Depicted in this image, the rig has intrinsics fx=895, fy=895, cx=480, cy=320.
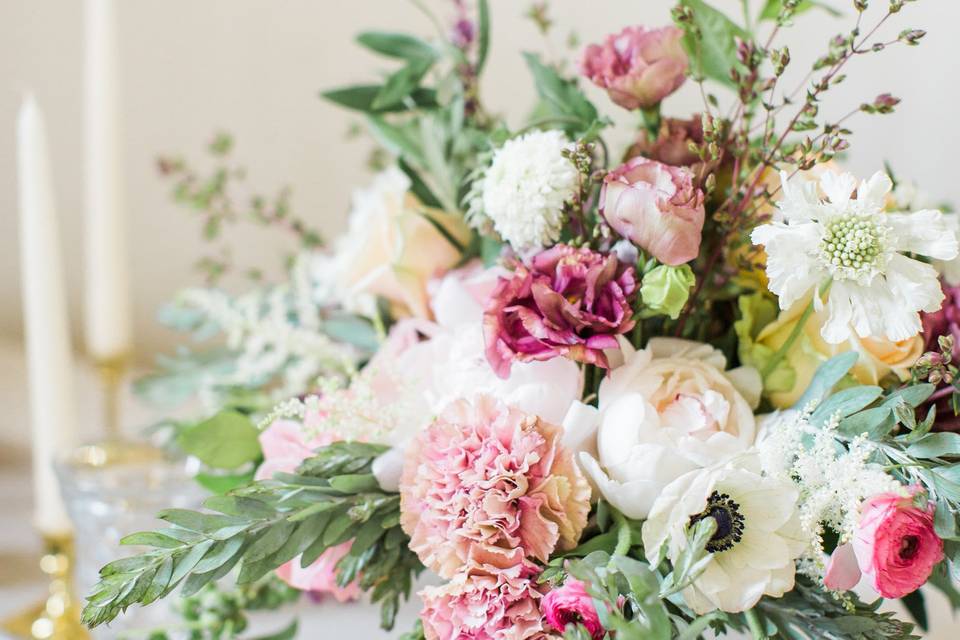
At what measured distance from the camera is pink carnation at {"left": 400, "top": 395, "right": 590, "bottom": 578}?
0.42 meters

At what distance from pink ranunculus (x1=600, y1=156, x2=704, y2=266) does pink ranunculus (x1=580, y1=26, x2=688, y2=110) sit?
0.08 meters

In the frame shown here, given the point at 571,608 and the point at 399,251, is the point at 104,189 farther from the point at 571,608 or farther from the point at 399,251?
the point at 571,608

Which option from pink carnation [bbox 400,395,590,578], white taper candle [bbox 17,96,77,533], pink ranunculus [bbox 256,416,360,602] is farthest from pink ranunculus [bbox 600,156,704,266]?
white taper candle [bbox 17,96,77,533]

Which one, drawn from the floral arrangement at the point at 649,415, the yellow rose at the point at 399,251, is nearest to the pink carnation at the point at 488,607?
the floral arrangement at the point at 649,415

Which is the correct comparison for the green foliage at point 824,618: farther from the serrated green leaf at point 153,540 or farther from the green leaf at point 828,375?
the serrated green leaf at point 153,540

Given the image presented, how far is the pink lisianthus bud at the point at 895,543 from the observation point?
369mm

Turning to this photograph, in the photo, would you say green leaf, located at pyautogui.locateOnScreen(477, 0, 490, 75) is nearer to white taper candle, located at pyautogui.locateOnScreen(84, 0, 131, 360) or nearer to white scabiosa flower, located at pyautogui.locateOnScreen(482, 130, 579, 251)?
white scabiosa flower, located at pyautogui.locateOnScreen(482, 130, 579, 251)

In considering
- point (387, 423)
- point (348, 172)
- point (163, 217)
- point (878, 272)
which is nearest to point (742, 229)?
point (878, 272)

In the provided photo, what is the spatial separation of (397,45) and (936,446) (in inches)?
18.2

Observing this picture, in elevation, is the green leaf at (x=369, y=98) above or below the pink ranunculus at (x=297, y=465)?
above

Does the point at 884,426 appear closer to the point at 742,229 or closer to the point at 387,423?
the point at 742,229

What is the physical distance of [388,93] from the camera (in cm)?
65

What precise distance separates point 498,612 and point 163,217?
33.7 inches

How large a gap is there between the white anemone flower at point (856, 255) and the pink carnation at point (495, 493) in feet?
0.43
